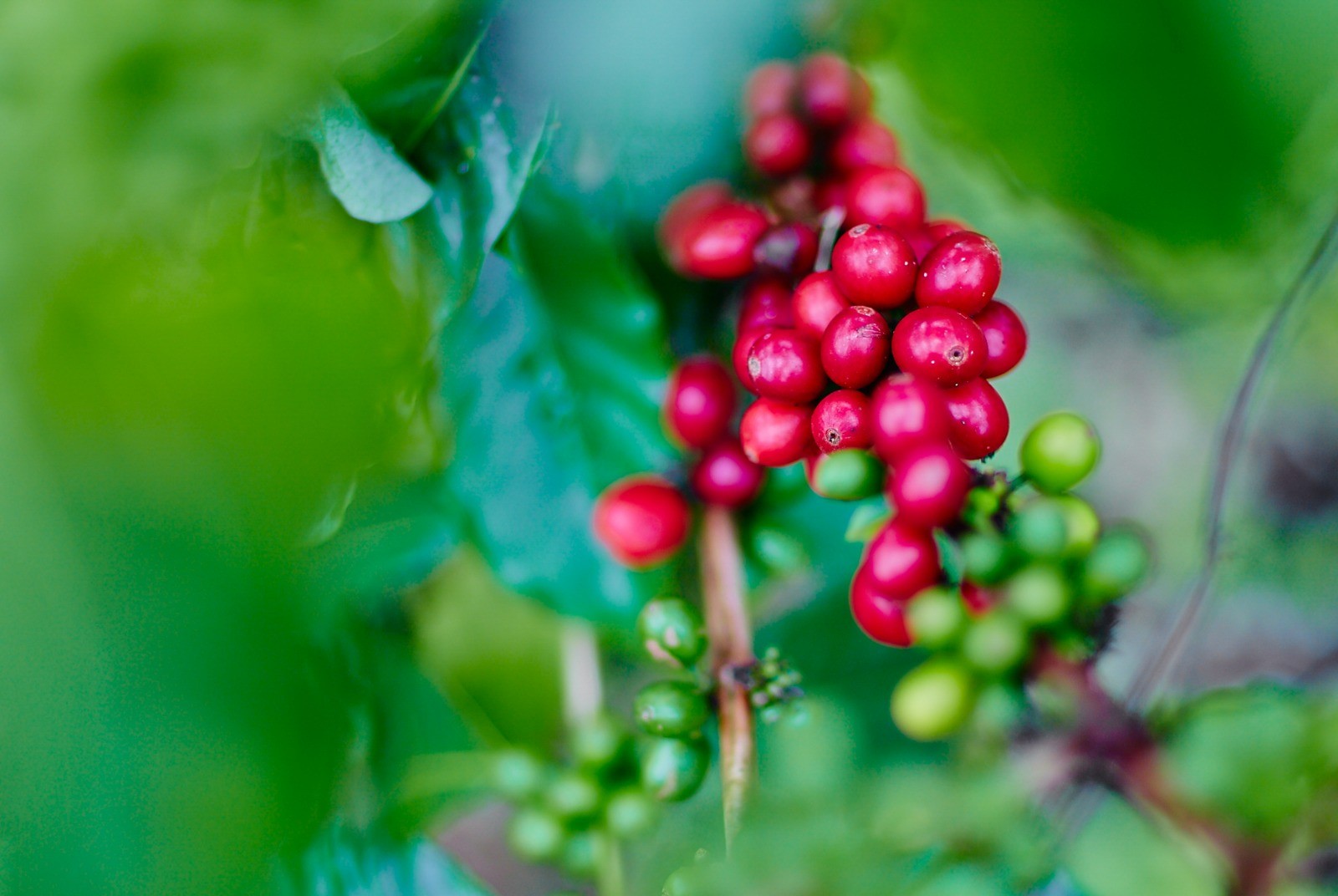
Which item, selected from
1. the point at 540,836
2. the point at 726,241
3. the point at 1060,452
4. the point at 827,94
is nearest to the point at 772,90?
the point at 827,94

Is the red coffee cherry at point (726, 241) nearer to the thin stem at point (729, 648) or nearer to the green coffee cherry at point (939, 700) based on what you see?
the thin stem at point (729, 648)

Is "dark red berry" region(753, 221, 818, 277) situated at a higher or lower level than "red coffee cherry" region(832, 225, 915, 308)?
lower

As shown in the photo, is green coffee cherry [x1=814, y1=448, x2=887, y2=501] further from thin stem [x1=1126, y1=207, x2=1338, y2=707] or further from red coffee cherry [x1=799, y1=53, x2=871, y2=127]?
red coffee cherry [x1=799, y1=53, x2=871, y2=127]

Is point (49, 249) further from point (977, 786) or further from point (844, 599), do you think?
point (844, 599)

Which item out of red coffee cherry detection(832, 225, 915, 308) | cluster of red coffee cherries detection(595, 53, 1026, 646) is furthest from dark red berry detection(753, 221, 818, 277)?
red coffee cherry detection(832, 225, 915, 308)

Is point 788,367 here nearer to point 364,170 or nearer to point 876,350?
point 876,350

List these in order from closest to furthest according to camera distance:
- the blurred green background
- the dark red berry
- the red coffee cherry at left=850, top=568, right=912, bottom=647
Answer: the blurred green background → the red coffee cherry at left=850, top=568, right=912, bottom=647 → the dark red berry

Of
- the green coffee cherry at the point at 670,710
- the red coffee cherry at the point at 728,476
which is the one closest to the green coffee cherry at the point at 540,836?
the green coffee cherry at the point at 670,710
